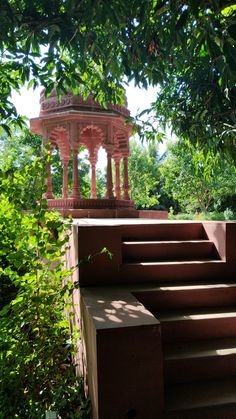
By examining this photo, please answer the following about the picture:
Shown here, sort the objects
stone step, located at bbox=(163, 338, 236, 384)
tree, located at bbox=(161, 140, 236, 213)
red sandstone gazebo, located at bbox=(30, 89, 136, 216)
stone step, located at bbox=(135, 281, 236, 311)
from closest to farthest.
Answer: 1. stone step, located at bbox=(163, 338, 236, 384)
2. stone step, located at bbox=(135, 281, 236, 311)
3. red sandstone gazebo, located at bbox=(30, 89, 136, 216)
4. tree, located at bbox=(161, 140, 236, 213)

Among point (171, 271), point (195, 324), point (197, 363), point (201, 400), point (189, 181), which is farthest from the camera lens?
point (189, 181)

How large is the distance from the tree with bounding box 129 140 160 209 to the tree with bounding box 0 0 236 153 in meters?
19.4

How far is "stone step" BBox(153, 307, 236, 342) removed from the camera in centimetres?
271

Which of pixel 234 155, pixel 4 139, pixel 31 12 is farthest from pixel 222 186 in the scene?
pixel 31 12

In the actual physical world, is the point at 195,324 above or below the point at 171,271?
below

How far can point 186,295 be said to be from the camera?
10.1 feet

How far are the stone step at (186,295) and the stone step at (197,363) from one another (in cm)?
45

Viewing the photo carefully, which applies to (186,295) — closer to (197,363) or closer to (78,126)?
(197,363)

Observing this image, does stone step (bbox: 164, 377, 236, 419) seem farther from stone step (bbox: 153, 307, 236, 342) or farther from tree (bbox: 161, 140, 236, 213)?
tree (bbox: 161, 140, 236, 213)

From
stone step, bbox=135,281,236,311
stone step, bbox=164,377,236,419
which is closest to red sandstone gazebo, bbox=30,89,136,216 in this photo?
stone step, bbox=135,281,236,311

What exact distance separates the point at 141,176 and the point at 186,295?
79.5 feet

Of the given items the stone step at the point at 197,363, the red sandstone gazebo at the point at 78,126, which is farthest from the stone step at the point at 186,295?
the red sandstone gazebo at the point at 78,126

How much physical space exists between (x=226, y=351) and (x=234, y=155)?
2.78 m

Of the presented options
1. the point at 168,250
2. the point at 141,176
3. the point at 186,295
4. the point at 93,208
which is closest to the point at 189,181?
the point at 141,176
